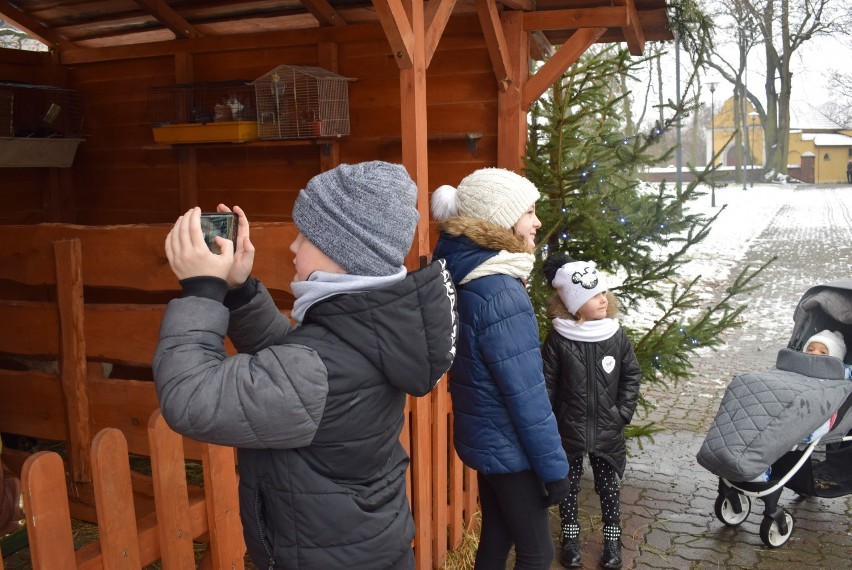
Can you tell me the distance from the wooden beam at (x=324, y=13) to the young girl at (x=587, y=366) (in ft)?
9.71

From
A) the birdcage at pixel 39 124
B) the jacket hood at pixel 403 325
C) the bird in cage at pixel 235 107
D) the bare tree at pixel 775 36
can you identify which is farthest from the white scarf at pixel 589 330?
the bare tree at pixel 775 36

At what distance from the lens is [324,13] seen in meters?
6.01

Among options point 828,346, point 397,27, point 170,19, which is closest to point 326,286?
point 397,27

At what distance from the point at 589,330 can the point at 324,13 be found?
336 centimetres

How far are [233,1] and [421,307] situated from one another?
506 cm

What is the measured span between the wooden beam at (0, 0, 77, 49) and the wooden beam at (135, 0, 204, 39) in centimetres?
110

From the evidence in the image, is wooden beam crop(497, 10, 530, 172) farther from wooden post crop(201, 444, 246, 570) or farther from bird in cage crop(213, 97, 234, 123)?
wooden post crop(201, 444, 246, 570)

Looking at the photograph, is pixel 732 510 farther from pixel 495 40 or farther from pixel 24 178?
pixel 24 178

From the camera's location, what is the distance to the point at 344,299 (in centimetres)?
174

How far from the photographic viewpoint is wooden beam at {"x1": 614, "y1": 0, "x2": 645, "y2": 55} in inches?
209

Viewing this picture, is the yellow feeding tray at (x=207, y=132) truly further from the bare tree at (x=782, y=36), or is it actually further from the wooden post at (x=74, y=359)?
the bare tree at (x=782, y=36)

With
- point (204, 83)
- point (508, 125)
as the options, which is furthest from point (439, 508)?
point (204, 83)

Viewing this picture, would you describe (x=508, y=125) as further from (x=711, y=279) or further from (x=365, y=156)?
(x=711, y=279)

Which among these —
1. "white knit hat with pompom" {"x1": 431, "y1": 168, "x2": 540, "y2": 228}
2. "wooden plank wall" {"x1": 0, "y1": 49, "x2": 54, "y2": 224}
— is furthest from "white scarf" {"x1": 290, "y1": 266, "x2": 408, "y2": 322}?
"wooden plank wall" {"x1": 0, "y1": 49, "x2": 54, "y2": 224}
